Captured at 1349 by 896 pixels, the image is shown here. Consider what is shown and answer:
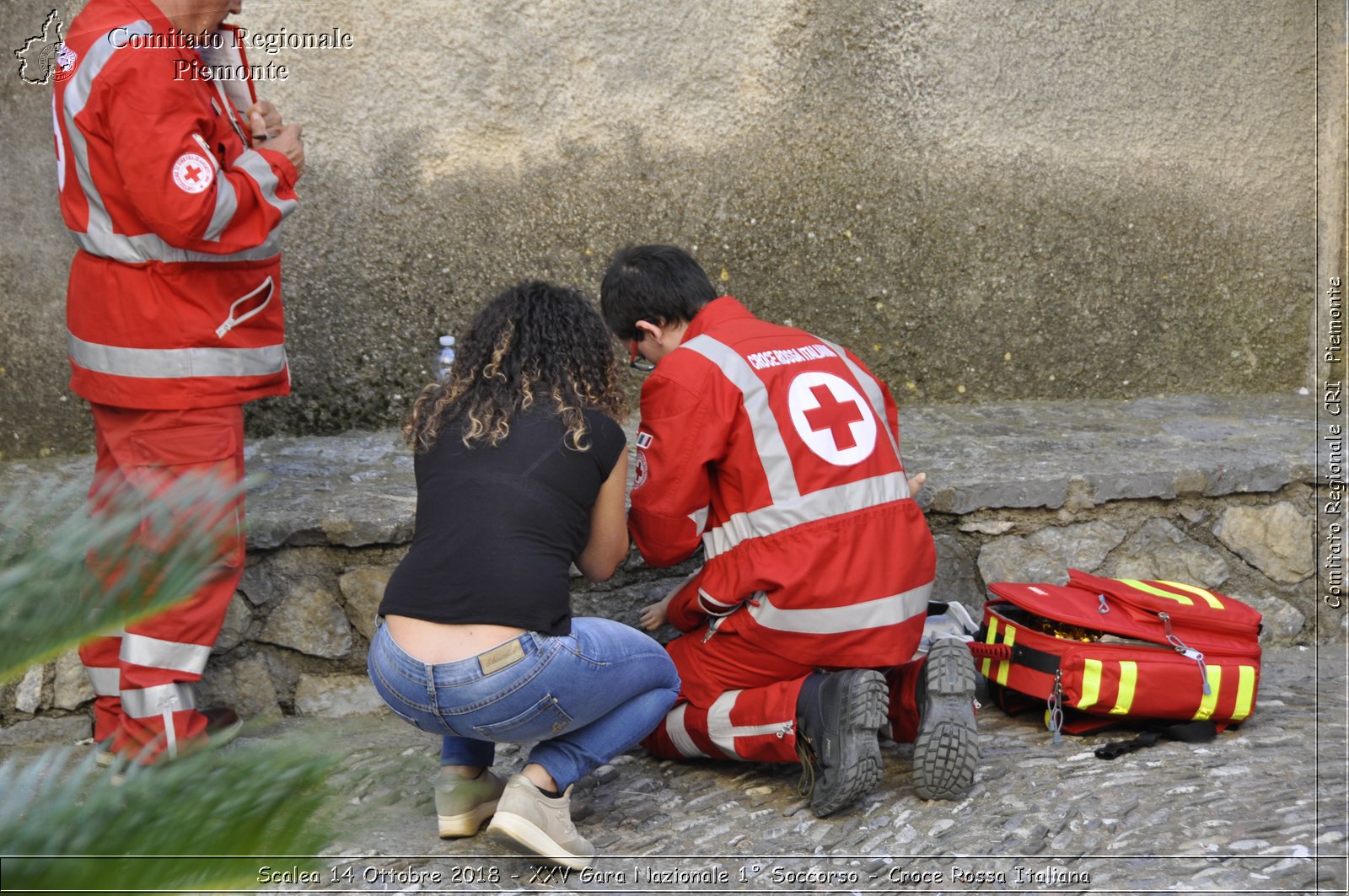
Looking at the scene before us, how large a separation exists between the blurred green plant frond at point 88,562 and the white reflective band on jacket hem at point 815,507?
143cm

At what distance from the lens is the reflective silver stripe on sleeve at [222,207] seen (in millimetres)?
2342

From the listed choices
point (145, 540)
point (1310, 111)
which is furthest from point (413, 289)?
point (1310, 111)

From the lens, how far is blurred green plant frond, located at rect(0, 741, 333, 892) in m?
0.90

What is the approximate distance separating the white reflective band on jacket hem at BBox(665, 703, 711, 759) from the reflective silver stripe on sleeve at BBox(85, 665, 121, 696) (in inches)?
44.6

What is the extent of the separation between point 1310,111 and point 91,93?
11.7 ft

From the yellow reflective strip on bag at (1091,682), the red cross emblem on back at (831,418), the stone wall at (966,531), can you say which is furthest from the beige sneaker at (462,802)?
the yellow reflective strip on bag at (1091,682)

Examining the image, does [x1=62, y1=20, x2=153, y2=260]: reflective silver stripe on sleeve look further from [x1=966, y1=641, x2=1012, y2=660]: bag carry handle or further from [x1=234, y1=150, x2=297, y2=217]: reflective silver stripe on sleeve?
[x1=966, y1=641, x2=1012, y2=660]: bag carry handle

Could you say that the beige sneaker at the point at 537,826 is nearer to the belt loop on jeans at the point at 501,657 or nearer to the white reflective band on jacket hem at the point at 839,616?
the belt loop on jeans at the point at 501,657

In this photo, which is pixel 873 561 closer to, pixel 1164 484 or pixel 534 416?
pixel 534 416

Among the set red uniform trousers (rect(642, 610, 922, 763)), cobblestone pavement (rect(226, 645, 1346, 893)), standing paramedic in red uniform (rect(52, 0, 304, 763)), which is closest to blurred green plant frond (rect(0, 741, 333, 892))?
cobblestone pavement (rect(226, 645, 1346, 893))

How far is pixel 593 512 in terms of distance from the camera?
7.62ft

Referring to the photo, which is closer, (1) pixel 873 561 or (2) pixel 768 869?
(2) pixel 768 869

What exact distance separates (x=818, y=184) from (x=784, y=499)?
161 cm

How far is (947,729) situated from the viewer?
7.61 ft
